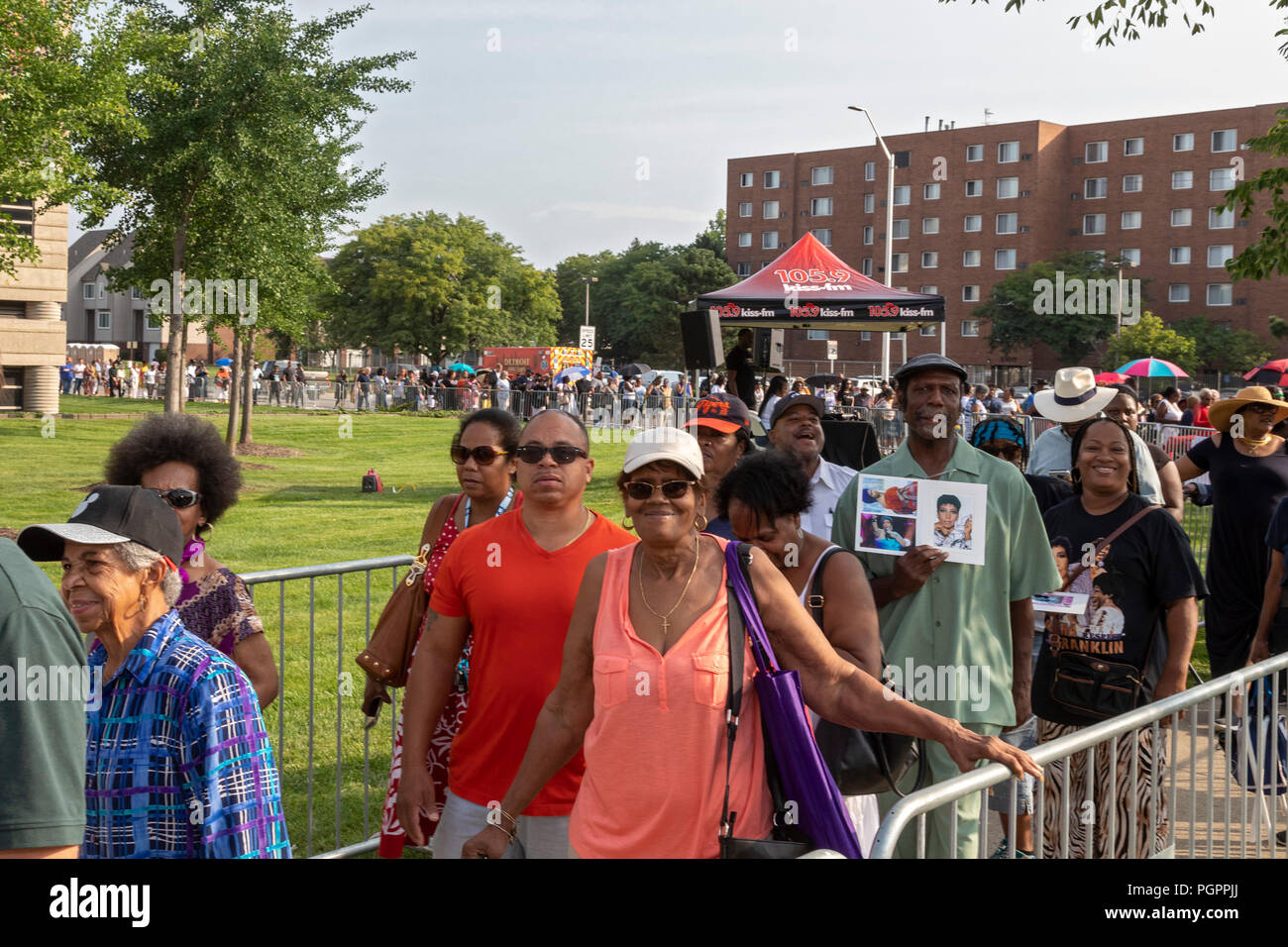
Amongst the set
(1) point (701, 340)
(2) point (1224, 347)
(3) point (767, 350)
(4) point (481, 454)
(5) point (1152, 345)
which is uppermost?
(2) point (1224, 347)

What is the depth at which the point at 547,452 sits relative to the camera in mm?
4000

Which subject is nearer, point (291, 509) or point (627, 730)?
→ point (627, 730)

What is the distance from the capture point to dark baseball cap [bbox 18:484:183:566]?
8.96ft

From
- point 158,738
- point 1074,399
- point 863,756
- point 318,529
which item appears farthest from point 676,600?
point 318,529

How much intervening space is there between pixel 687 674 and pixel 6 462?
20946 mm

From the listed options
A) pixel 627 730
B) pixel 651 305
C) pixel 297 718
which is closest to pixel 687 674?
pixel 627 730

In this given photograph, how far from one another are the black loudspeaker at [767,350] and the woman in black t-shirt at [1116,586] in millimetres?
11173

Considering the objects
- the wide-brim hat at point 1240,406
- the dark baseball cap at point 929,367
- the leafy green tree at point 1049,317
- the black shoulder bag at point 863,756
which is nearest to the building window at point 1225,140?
the leafy green tree at point 1049,317

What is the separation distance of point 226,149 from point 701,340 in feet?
27.5

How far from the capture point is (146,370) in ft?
167

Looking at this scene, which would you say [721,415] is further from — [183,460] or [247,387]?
[247,387]

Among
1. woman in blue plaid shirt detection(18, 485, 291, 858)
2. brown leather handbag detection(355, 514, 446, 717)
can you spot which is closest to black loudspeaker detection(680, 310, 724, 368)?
brown leather handbag detection(355, 514, 446, 717)

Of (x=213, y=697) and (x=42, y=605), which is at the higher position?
(x=42, y=605)
